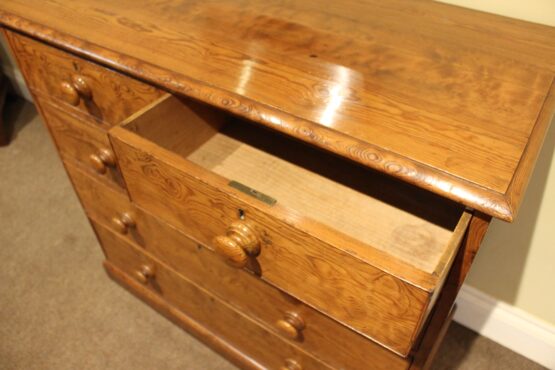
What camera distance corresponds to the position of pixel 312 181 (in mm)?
798

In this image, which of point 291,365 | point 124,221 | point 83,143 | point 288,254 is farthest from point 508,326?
point 83,143

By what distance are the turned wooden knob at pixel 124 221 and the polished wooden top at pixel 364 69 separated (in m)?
0.35

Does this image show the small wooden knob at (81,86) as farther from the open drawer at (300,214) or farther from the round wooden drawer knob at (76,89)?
the open drawer at (300,214)

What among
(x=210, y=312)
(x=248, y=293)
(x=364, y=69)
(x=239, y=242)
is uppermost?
(x=364, y=69)

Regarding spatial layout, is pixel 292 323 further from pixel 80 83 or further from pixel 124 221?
pixel 80 83

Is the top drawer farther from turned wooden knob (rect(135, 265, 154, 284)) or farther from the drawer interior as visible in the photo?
turned wooden knob (rect(135, 265, 154, 284))

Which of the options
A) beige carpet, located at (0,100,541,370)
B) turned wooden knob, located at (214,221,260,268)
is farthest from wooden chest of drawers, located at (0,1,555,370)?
beige carpet, located at (0,100,541,370)

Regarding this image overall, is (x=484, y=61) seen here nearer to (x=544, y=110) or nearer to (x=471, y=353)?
(x=544, y=110)

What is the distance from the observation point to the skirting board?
109cm

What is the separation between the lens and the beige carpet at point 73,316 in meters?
1.12

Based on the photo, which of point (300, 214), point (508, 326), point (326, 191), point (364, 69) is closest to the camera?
point (300, 214)

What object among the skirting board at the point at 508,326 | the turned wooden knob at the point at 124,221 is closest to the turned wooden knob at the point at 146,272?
the turned wooden knob at the point at 124,221

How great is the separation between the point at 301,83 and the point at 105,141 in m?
0.48

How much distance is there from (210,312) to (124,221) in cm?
29
